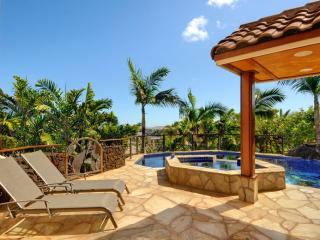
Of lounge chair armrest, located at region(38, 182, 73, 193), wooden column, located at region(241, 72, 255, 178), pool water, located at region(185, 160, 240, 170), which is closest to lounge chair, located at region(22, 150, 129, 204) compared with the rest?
lounge chair armrest, located at region(38, 182, 73, 193)

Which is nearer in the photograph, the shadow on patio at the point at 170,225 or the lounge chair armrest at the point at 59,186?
the shadow on patio at the point at 170,225

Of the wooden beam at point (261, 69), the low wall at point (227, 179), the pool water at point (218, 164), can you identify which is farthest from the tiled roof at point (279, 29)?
the pool water at point (218, 164)

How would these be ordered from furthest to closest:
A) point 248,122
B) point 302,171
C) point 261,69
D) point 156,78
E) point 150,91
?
point 156,78 → point 150,91 → point 302,171 → point 248,122 → point 261,69

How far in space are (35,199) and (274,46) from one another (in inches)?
169

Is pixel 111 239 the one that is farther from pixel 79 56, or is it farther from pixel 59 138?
pixel 79 56

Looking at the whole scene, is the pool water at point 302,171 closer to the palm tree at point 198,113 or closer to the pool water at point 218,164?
the pool water at point 218,164

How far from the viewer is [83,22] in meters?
12.3

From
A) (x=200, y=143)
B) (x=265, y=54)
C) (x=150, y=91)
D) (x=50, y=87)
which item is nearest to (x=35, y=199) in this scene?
(x=265, y=54)

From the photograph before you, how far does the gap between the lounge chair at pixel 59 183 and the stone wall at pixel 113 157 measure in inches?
118

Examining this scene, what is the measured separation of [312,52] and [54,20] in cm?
1246

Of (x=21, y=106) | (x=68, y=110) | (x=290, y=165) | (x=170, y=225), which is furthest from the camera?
(x=21, y=106)

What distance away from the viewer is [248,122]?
447 centimetres

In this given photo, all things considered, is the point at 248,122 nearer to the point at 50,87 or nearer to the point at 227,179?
the point at 227,179

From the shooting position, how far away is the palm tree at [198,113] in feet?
42.3
